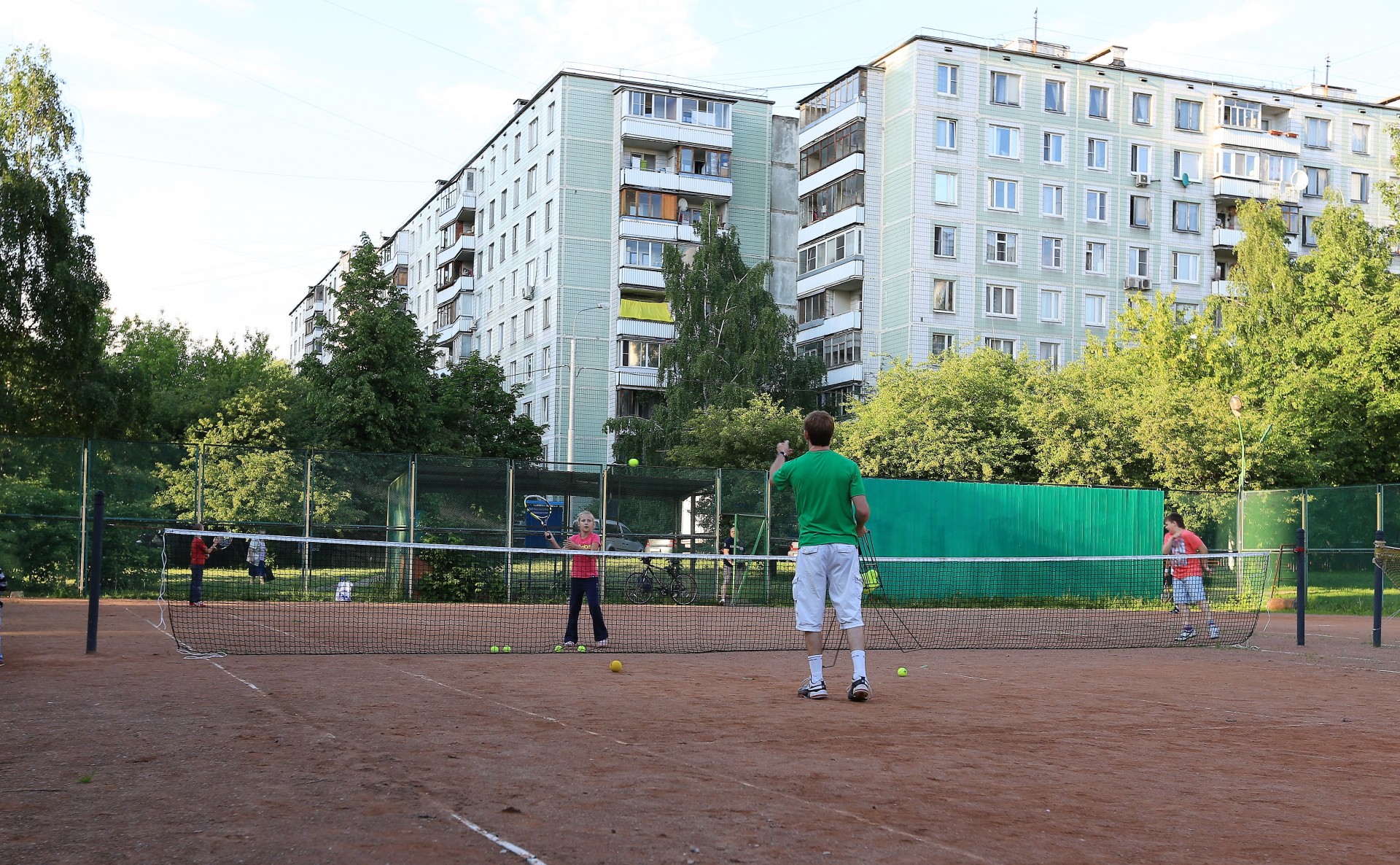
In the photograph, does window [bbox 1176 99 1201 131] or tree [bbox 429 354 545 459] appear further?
window [bbox 1176 99 1201 131]

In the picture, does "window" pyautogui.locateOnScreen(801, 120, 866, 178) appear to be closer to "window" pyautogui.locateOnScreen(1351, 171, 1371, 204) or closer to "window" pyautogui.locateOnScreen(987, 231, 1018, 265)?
"window" pyautogui.locateOnScreen(987, 231, 1018, 265)

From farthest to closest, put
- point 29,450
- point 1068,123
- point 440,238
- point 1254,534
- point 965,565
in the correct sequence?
1. point 440,238
2. point 1068,123
3. point 1254,534
4. point 965,565
5. point 29,450

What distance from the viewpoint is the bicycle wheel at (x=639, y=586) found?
24438mm

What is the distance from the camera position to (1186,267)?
6128 centimetres

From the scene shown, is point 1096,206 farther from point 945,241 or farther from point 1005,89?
point 945,241

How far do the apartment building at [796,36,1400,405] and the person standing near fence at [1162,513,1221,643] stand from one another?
120ft

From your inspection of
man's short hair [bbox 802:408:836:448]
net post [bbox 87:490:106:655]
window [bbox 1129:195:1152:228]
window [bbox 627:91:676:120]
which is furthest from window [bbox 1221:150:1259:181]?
net post [bbox 87:490:106:655]

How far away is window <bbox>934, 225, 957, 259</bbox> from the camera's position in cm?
5594

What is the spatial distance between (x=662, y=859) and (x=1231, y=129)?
64.0 metres

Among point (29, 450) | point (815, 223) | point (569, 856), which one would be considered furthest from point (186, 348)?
point (569, 856)

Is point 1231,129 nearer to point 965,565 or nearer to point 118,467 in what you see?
point 965,565

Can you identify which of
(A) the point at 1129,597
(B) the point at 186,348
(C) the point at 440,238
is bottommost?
(A) the point at 1129,597

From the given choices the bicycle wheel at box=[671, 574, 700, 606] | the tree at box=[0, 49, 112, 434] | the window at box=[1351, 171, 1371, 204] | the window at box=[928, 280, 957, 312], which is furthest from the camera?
the window at box=[1351, 171, 1371, 204]

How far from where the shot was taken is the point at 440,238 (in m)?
81.8
